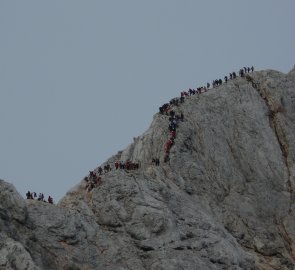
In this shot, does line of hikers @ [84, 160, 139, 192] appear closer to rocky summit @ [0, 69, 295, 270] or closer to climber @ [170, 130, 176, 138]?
rocky summit @ [0, 69, 295, 270]

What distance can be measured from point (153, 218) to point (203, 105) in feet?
92.2

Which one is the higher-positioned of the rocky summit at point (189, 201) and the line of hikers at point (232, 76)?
the line of hikers at point (232, 76)

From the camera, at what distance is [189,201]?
60406mm

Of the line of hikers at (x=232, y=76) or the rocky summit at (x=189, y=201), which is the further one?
the line of hikers at (x=232, y=76)

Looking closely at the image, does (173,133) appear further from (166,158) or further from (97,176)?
(97,176)

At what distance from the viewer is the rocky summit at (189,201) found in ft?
160

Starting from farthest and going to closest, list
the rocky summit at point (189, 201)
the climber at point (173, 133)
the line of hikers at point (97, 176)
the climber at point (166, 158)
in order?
the climber at point (173, 133) < the climber at point (166, 158) < the line of hikers at point (97, 176) < the rocky summit at point (189, 201)

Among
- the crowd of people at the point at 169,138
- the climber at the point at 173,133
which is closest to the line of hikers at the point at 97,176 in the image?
the crowd of people at the point at 169,138

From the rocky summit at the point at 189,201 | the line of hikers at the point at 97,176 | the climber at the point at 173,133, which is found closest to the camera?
the rocky summit at the point at 189,201

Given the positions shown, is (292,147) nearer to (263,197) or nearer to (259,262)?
(263,197)

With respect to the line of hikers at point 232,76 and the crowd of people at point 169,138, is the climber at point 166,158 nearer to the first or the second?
the crowd of people at point 169,138

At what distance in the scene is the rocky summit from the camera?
48906 mm

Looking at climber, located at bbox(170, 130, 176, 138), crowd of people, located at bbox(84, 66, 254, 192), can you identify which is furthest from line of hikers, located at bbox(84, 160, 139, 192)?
climber, located at bbox(170, 130, 176, 138)

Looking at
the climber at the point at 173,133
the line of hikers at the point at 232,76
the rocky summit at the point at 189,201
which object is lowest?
the rocky summit at the point at 189,201
